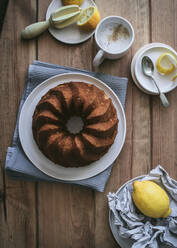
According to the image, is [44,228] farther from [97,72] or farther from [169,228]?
[97,72]

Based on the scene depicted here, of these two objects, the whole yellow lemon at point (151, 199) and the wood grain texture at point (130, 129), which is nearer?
the whole yellow lemon at point (151, 199)

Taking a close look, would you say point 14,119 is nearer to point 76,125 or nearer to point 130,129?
point 76,125

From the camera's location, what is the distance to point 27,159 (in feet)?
4.47

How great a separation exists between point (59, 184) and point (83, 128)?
0.35 meters

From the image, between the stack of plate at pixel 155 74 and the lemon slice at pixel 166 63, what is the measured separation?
2cm

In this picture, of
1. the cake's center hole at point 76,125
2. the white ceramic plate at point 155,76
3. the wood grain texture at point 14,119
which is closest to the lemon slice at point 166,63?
the white ceramic plate at point 155,76

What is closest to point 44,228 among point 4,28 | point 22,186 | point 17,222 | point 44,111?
point 17,222

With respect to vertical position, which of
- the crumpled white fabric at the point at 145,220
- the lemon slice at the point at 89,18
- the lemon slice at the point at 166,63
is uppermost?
the lemon slice at the point at 89,18

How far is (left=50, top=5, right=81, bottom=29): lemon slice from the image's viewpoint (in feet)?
4.45

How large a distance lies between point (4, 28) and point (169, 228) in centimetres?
134

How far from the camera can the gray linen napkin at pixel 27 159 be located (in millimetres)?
1354

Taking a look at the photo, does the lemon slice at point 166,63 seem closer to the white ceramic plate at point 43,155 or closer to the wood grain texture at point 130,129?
the wood grain texture at point 130,129

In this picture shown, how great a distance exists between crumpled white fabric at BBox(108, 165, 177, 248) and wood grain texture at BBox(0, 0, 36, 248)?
454 millimetres

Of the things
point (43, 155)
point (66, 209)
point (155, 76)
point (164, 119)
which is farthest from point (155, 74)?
point (66, 209)
